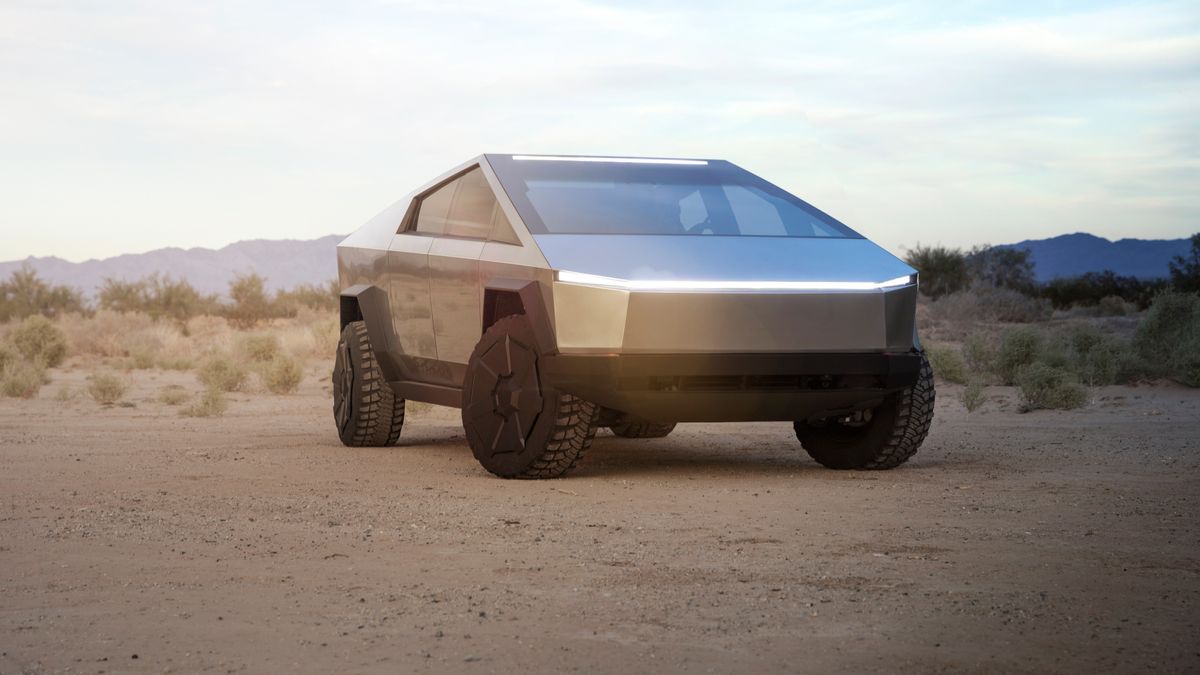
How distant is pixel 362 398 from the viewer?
10477 millimetres

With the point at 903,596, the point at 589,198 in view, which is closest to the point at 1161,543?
the point at 903,596

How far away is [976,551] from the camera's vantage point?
19.8 ft

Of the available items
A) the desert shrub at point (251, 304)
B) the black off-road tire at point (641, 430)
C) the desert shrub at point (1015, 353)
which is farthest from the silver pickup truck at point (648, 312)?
the desert shrub at point (251, 304)

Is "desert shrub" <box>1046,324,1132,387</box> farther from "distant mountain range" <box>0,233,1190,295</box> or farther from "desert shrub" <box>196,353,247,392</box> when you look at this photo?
"distant mountain range" <box>0,233,1190,295</box>

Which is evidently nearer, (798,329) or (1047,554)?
(1047,554)

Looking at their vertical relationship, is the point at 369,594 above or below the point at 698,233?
below

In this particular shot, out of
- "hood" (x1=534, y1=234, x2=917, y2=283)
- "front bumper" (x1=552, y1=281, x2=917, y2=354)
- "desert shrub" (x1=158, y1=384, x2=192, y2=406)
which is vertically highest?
"hood" (x1=534, y1=234, x2=917, y2=283)

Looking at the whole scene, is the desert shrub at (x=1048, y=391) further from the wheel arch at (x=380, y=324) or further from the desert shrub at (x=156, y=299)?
the desert shrub at (x=156, y=299)

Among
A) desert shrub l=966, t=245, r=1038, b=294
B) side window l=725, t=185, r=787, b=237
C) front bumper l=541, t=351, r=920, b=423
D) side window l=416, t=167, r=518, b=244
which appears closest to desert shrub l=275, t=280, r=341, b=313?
desert shrub l=966, t=245, r=1038, b=294

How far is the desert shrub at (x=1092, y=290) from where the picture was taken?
149ft

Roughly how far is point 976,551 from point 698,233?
3.11m

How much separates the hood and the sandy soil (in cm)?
115

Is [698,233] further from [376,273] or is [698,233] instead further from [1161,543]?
[1161,543]

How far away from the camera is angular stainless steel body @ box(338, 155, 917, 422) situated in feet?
25.2
